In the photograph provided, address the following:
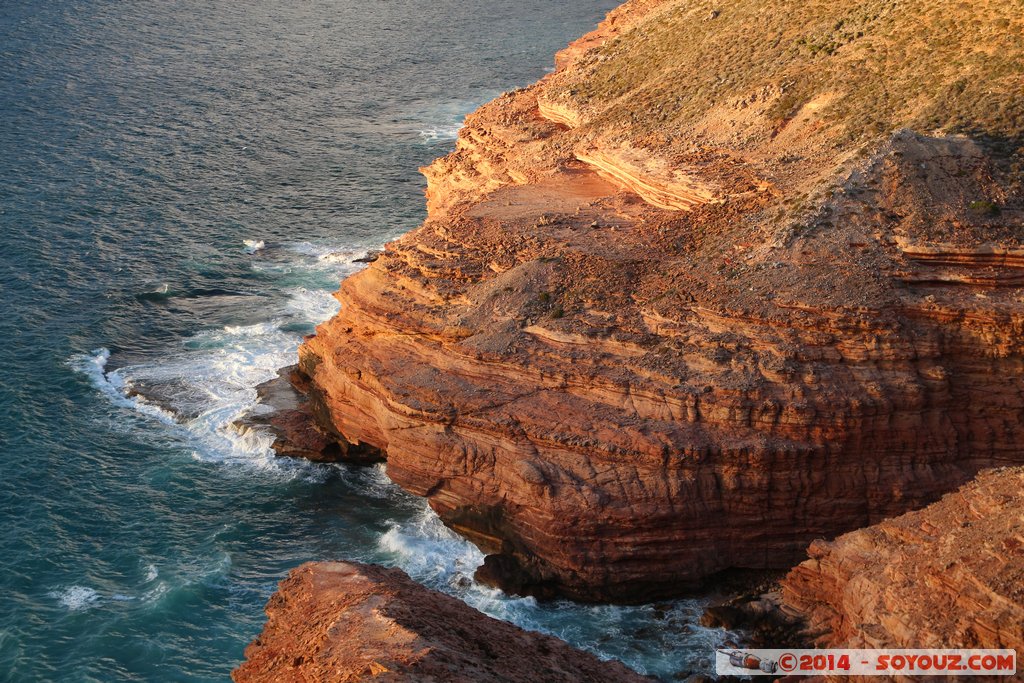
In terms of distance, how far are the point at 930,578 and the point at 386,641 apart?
1533 cm

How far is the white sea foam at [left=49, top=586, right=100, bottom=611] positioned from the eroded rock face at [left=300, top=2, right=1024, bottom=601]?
463 inches

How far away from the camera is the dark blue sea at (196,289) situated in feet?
143

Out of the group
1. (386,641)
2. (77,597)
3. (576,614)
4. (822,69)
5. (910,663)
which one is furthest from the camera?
(822,69)

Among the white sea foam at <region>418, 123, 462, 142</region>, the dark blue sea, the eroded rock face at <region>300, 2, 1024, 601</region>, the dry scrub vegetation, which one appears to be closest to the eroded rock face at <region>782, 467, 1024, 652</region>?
the eroded rock face at <region>300, 2, 1024, 601</region>

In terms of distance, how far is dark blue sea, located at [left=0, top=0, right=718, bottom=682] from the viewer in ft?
143

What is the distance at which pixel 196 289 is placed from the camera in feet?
226

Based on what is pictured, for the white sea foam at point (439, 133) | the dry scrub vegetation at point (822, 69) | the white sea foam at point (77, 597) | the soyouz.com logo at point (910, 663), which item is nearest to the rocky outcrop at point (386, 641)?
the soyouz.com logo at point (910, 663)

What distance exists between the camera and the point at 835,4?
202 ft

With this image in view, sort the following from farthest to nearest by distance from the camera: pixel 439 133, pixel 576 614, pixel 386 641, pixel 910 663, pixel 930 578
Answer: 1. pixel 439 133
2. pixel 576 614
3. pixel 386 641
4. pixel 930 578
5. pixel 910 663

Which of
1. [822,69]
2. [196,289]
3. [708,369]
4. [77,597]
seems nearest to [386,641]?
[708,369]

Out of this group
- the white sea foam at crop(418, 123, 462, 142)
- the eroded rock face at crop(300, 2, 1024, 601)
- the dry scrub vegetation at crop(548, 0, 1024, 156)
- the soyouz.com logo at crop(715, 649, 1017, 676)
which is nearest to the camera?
the soyouz.com logo at crop(715, 649, 1017, 676)

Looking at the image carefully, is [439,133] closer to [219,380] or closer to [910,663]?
[219,380]

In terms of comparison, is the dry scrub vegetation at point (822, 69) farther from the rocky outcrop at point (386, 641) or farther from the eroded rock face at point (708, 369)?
the rocky outcrop at point (386, 641)

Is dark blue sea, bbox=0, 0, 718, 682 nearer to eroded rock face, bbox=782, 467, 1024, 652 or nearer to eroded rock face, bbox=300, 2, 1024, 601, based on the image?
eroded rock face, bbox=300, 2, 1024, 601
